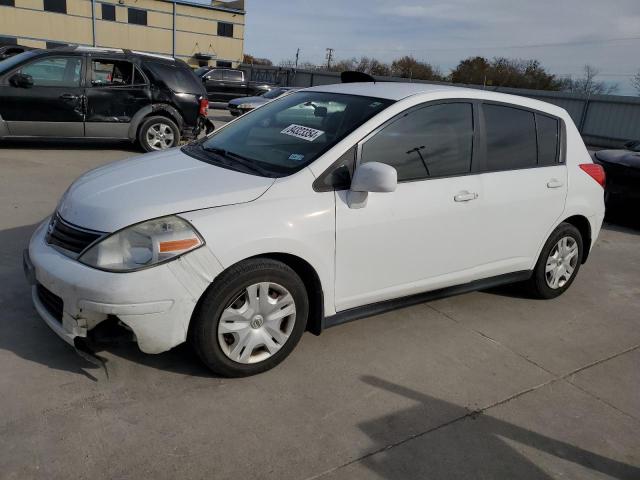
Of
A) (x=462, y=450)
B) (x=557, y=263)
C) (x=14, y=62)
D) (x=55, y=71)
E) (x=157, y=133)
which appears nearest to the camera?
(x=462, y=450)

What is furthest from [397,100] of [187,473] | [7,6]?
[7,6]

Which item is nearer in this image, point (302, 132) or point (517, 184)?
point (302, 132)

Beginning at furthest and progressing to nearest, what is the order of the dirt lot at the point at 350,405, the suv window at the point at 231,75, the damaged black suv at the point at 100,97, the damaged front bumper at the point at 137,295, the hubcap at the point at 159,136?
1. the suv window at the point at 231,75
2. the hubcap at the point at 159,136
3. the damaged black suv at the point at 100,97
4. the damaged front bumper at the point at 137,295
5. the dirt lot at the point at 350,405

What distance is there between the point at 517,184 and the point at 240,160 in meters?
2.08

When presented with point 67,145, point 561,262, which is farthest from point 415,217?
point 67,145

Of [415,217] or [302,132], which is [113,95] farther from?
[415,217]

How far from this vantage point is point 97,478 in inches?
92.8

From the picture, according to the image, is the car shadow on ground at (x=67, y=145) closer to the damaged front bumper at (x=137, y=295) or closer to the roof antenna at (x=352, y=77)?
the roof antenna at (x=352, y=77)

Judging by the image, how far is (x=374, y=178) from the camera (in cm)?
316

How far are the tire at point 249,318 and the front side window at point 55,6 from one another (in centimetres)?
5127

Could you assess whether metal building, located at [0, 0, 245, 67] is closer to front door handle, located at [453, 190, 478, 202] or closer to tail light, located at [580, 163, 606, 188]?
tail light, located at [580, 163, 606, 188]

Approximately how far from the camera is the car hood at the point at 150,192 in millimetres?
2906

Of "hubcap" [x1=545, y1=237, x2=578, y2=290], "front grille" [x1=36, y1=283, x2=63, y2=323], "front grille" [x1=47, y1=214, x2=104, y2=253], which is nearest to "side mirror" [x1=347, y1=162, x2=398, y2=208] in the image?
"front grille" [x1=47, y1=214, x2=104, y2=253]

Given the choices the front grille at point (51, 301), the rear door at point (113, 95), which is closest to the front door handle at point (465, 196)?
the front grille at point (51, 301)
